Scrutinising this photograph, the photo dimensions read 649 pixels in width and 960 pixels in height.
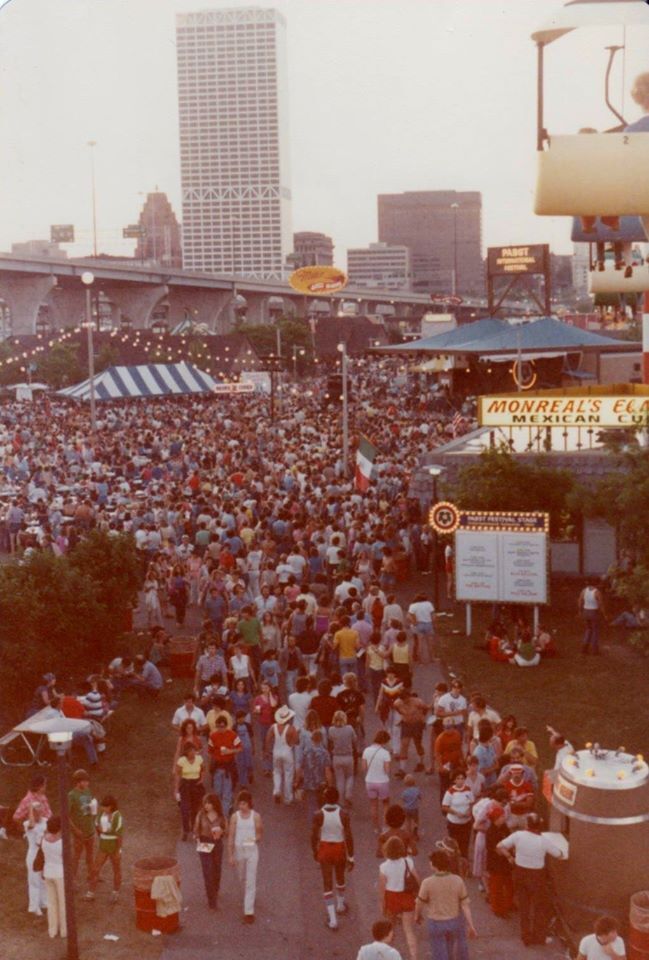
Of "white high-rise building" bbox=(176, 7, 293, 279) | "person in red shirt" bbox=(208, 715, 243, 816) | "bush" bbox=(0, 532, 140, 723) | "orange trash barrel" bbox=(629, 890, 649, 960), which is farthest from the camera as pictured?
"white high-rise building" bbox=(176, 7, 293, 279)

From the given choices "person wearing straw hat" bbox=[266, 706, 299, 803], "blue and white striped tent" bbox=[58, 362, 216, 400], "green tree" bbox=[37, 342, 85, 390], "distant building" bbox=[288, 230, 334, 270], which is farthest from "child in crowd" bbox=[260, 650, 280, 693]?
"distant building" bbox=[288, 230, 334, 270]

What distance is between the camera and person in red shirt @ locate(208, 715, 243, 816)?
1158cm

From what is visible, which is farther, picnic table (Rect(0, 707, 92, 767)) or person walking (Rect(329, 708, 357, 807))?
picnic table (Rect(0, 707, 92, 767))

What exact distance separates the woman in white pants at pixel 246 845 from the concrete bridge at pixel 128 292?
258ft

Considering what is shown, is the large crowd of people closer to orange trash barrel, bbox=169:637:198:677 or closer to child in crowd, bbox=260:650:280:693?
child in crowd, bbox=260:650:280:693

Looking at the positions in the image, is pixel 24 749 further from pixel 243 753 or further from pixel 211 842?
pixel 211 842

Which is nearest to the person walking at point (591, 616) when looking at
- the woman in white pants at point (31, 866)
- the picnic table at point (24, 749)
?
the picnic table at point (24, 749)

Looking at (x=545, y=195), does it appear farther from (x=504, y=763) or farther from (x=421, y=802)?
(x=421, y=802)

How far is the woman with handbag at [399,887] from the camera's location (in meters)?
8.88

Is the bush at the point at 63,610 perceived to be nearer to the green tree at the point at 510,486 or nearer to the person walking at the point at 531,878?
the green tree at the point at 510,486

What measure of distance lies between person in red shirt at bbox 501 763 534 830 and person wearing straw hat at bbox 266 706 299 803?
256 cm

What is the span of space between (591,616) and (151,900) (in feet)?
33.0

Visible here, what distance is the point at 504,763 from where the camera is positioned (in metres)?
11.1

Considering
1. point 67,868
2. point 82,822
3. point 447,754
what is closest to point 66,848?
point 67,868
